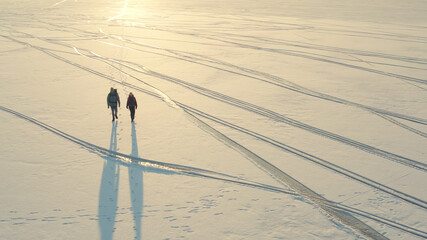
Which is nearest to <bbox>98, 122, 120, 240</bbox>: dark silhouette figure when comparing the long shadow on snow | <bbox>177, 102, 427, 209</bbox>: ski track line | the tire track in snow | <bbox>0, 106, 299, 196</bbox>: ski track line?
the long shadow on snow

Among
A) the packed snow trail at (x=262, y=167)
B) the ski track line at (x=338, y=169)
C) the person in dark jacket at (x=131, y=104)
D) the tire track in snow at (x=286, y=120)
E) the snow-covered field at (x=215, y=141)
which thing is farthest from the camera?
the person in dark jacket at (x=131, y=104)

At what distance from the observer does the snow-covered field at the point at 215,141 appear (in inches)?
254

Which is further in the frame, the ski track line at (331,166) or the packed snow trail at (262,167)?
the ski track line at (331,166)

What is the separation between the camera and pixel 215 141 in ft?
31.4

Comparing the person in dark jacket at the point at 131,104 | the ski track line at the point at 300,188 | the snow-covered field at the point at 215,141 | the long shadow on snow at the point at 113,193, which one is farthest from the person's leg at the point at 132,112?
the ski track line at the point at 300,188

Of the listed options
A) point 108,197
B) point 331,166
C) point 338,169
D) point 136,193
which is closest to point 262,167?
point 331,166

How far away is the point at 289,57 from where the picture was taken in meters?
18.7

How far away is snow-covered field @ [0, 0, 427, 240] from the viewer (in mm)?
6457

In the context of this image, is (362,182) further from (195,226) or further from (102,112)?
(102,112)

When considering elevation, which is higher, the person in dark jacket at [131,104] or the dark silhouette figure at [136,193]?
the person in dark jacket at [131,104]

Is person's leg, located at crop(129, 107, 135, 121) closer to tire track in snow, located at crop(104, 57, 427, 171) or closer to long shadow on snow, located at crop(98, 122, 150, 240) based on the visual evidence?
long shadow on snow, located at crop(98, 122, 150, 240)

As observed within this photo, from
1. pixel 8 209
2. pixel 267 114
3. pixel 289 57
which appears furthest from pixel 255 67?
pixel 8 209

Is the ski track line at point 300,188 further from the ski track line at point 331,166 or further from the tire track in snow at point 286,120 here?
the tire track in snow at point 286,120

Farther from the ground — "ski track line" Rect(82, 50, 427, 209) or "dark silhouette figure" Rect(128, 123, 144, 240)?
"ski track line" Rect(82, 50, 427, 209)
